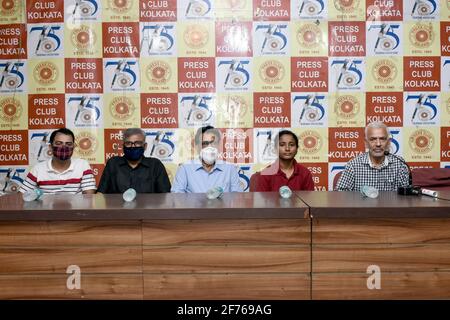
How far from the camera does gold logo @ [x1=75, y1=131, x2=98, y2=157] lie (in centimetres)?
380

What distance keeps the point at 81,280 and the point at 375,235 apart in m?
1.38

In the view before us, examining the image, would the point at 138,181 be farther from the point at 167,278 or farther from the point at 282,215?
the point at 282,215

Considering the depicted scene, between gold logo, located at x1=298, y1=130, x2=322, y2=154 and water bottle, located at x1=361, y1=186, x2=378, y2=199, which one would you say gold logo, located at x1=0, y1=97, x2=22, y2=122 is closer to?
gold logo, located at x1=298, y1=130, x2=322, y2=154

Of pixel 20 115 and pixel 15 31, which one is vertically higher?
pixel 15 31

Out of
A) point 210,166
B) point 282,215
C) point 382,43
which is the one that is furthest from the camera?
point 382,43

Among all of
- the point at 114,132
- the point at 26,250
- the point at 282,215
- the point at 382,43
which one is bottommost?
the point at 26,250

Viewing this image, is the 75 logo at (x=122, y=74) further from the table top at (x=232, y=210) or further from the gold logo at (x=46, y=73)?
the table top at (x=232, y=210)

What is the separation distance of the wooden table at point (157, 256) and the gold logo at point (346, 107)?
6.17ft

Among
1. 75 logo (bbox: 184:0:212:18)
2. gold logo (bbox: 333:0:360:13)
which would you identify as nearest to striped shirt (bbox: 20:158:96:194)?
75 logo (bbox: 184:0:212:18)

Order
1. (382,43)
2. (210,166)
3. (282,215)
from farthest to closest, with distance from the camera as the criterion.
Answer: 1. (382,43)
2. (210,166)
3. (282,215)

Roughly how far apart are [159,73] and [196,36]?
0.43 metres

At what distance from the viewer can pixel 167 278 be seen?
6.97 feet

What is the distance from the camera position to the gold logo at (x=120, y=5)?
148 inches
